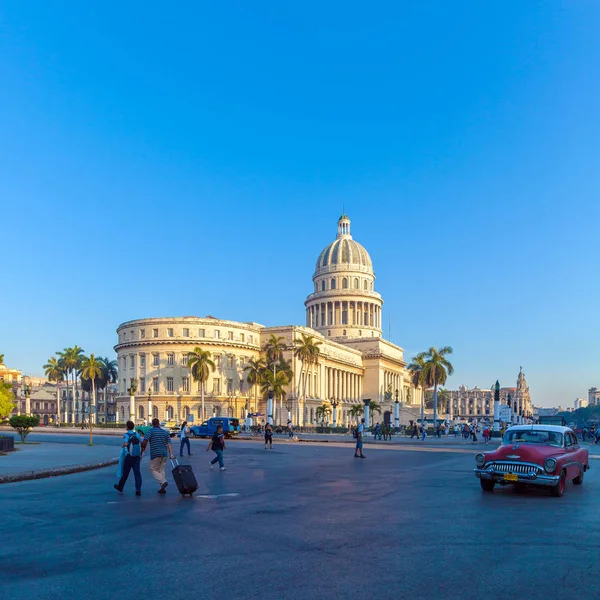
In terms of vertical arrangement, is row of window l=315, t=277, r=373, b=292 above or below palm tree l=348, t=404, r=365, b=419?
above

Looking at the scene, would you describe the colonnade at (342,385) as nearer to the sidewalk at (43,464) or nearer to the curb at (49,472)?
the sidewalk at (43,464)

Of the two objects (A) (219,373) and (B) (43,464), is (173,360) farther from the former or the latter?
(B) (43,464)

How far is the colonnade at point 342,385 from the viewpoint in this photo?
118 metres

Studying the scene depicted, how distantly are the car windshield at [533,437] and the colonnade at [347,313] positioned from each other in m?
125

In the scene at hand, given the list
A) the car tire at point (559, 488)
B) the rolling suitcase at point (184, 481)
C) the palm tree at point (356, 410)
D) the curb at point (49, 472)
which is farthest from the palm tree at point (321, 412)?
the rolling suitcase at point (184, 481)

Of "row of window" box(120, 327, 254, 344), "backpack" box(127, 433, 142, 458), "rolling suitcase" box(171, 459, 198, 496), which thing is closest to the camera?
"rolling suitcase" box(171, 459, 198, 496)

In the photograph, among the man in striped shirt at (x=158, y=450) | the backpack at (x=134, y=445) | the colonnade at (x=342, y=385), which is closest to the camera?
the backpack at (x=134, y=445)

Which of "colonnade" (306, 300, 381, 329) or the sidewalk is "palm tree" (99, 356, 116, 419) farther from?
the sidewalk

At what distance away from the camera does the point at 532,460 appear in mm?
15836

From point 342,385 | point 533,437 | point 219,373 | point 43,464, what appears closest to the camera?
point 533,437

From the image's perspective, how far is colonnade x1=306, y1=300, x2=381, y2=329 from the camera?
473 feet

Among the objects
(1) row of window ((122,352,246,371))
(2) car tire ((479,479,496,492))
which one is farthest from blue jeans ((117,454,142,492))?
(1) row of window ((122,352,246,371))

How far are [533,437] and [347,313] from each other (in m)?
127

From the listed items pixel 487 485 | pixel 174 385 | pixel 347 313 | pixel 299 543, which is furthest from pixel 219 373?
pixel 299 543
